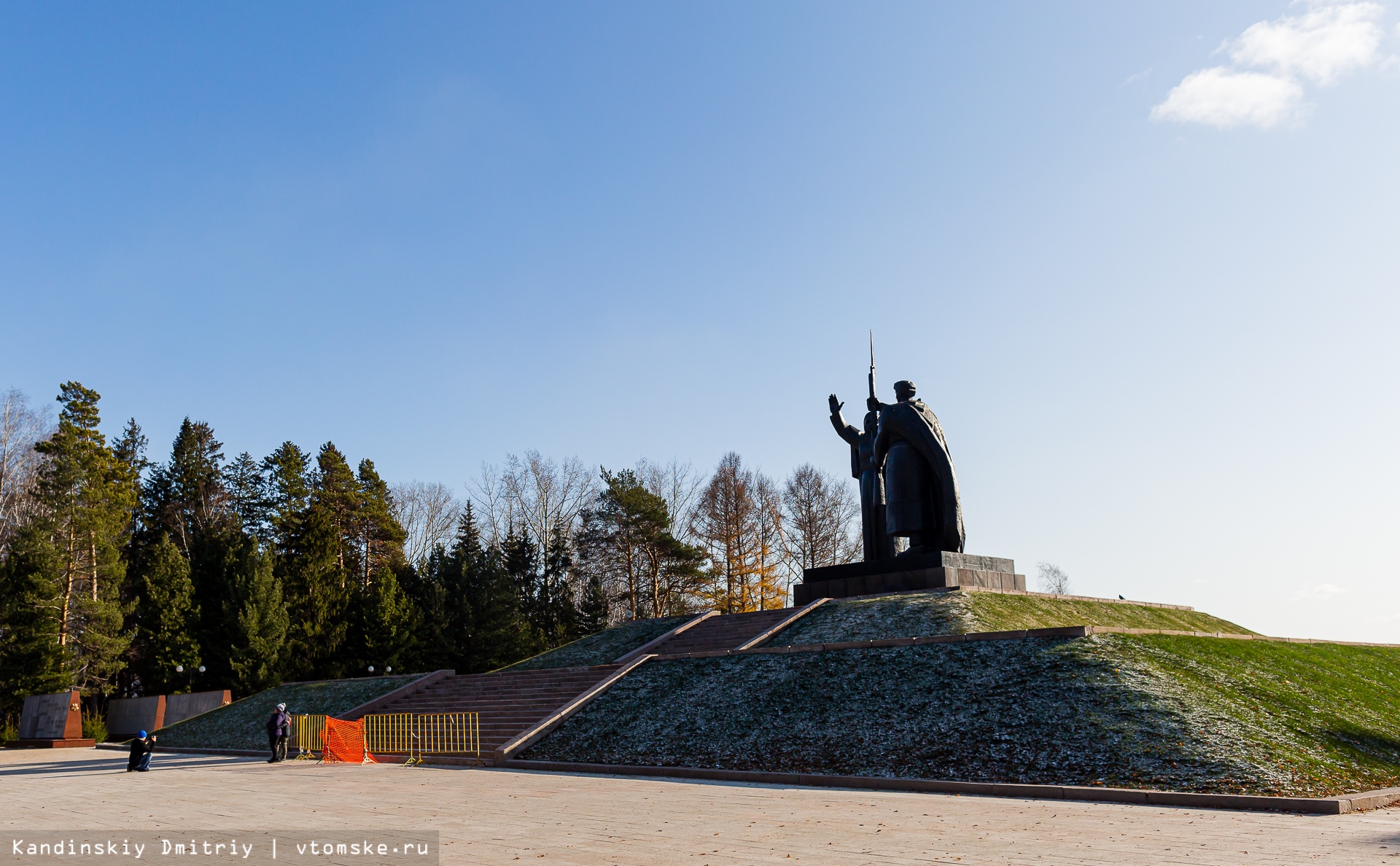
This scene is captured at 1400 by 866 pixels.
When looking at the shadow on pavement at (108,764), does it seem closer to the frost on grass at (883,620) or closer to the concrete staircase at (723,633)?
the concrete staircase at (723,633)

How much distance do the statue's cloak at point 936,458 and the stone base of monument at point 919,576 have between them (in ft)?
1.69

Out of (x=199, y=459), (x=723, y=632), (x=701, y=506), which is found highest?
(x=199, y=459)

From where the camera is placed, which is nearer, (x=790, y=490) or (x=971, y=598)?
(x=971, y=598)

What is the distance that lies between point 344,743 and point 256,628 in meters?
18.3

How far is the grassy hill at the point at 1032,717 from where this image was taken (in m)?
10.8

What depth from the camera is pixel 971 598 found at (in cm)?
2048

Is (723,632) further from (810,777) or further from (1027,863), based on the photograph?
(1027,863)

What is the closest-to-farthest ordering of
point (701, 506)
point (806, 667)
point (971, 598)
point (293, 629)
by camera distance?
1. point (806, 667)
2. point (971, 598)
3. point (293, 629)
4. point (701, 506)

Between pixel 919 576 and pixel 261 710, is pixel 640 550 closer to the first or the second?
pixel 261 710

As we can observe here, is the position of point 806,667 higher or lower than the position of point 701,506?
lower

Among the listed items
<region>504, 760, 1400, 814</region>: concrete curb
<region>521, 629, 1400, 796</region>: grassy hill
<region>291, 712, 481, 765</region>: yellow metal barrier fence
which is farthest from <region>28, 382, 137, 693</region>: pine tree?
<region>504, 760, 1400, 814</region>: concrete curb

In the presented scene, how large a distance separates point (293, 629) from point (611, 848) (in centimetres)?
3232

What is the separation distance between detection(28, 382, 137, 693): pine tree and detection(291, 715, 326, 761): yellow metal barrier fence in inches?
574

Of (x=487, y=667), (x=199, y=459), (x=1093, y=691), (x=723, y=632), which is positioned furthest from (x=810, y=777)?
(x=199, y=459)
